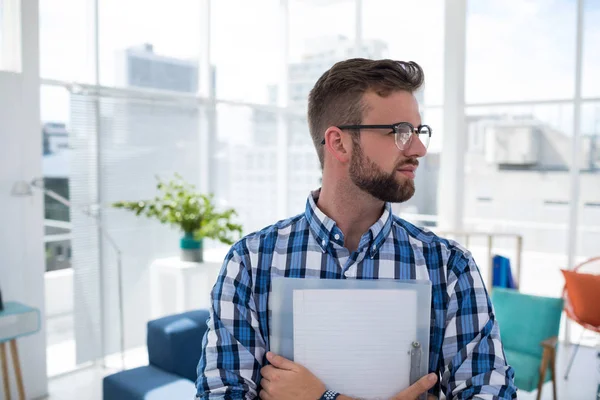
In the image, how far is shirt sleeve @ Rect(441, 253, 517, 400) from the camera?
108cm

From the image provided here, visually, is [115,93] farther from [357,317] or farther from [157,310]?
[357,317]

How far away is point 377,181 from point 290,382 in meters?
0.47

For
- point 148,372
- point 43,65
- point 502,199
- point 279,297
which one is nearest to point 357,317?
point 279,297

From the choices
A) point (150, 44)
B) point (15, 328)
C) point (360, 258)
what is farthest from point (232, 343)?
point (150, 44)

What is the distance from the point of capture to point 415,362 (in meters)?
1.11

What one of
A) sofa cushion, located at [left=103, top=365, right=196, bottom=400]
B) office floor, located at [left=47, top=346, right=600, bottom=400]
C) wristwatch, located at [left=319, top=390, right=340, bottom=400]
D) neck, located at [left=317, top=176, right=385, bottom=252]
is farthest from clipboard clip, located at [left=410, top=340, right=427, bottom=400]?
office floor, located at [left=47, top=346, right=600, bottom=400]

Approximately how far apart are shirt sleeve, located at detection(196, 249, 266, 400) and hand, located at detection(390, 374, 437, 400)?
12.5 inches

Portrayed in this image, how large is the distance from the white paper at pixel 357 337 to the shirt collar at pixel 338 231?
0.45ft

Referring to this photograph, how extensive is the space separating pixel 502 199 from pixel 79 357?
4408mm

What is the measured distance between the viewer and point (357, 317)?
1112 millimetres

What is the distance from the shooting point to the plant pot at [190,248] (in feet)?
15.5

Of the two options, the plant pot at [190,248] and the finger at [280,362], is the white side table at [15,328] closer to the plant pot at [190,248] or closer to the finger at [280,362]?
the plant pot at [190,248]

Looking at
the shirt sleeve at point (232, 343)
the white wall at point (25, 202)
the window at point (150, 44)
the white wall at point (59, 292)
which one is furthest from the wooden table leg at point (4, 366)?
the shirt sleeve at point (232, 343)

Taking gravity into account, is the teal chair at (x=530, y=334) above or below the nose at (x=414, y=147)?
below
